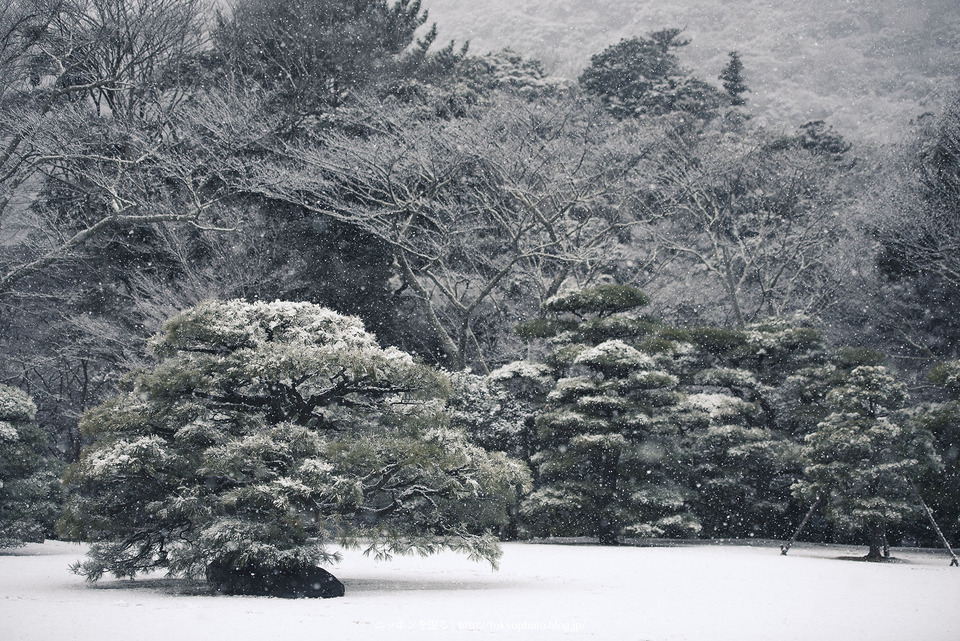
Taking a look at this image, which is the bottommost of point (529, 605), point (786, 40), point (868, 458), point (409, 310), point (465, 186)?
point (529, 605)

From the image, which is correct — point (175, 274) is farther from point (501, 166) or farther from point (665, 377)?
point (665, 377)

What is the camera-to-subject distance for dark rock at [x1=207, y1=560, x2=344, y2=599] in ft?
22.8

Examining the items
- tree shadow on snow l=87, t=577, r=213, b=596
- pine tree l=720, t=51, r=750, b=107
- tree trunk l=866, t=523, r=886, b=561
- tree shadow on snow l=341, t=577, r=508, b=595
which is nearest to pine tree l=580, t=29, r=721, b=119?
pine tree l=720, t=51, r=750, b=107

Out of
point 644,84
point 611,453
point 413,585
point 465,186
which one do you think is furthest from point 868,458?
point 644,84

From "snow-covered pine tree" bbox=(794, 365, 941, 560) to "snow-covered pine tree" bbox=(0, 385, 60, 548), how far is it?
11.0 m

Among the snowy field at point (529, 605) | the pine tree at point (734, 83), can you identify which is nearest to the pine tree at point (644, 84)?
the pine tree at point (734, 83)

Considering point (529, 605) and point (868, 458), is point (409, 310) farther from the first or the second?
point (529, 605)

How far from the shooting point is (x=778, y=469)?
14500mm

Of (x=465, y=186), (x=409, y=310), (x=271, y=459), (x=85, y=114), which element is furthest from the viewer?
(x=409, y=310)

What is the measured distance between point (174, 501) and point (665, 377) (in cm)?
890

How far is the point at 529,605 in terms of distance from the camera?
6320mm

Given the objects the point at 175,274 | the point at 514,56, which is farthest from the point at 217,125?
the point at 514,56

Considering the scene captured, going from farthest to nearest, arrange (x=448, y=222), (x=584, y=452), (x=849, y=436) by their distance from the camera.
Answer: (x=448, y=222)
(x=584, y=452)
(x=849, y=436)

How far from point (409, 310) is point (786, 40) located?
41982 millimetres
